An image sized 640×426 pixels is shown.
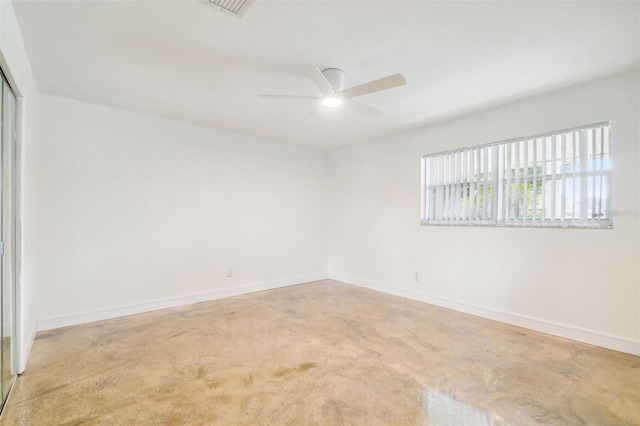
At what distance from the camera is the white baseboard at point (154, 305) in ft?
10.5

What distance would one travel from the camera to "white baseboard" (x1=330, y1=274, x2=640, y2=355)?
8.75 feet

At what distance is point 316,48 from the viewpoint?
2.28 metres

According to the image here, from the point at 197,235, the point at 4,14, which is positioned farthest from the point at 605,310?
the point at 4,14

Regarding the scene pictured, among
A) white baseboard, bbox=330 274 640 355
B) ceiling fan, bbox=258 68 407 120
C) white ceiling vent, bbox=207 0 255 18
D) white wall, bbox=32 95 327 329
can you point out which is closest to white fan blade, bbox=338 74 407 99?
ceiling fan, bbox=258 68 407 120

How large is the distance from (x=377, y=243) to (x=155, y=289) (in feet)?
11.0

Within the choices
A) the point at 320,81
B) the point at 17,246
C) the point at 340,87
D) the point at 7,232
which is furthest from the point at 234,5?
the point at 17,246

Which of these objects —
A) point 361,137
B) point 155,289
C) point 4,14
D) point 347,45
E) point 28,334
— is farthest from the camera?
point 361,137

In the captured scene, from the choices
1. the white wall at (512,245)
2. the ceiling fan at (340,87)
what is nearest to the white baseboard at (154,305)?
the white wall at (512,245)

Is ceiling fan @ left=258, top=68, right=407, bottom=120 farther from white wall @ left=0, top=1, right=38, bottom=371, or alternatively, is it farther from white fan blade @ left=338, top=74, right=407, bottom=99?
white wall @ left=0, top=1, right=38, bottom=371

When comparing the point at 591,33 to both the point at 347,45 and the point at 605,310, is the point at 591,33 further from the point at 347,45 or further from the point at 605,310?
the point at 605,310

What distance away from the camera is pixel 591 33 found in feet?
6.89

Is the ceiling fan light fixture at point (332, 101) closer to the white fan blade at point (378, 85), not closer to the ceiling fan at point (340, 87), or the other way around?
the ceiling fan at point (340, 87)

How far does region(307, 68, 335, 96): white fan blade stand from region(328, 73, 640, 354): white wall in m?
2.26

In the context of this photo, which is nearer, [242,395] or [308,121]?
[242,395]
